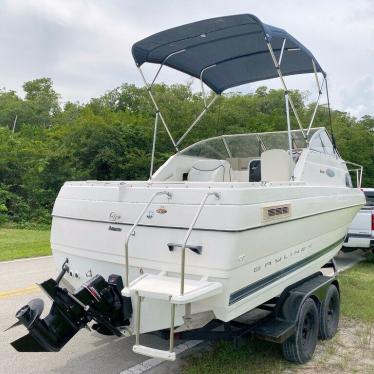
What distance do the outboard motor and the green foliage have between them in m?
10.6

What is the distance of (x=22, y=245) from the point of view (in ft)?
40.2

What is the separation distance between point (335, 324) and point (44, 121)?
4692cm

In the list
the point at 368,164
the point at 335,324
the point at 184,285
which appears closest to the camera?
the point at 184,285

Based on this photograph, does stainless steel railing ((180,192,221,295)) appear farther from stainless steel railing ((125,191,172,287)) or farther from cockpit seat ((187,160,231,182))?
cockpit seat ((187,160,231,182))

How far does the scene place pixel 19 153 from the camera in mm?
21859

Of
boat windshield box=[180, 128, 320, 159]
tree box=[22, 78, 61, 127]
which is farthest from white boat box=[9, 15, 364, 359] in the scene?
tree box=[22, 78, 61, 127]

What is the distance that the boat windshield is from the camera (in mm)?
7035

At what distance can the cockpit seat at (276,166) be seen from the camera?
5.49m

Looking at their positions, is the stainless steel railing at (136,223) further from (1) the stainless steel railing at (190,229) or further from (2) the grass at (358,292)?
(2) the grass at (358,292)

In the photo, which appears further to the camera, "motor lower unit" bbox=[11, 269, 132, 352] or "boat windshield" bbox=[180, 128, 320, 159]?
"boat windshield" bbox=[180, 128, 320, 159]

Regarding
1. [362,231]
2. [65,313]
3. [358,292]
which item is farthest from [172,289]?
[362,231]

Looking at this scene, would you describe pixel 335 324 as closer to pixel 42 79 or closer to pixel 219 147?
pixel 219 147

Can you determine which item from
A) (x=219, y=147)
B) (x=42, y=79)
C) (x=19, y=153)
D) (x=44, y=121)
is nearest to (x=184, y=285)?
(x=219, y=147)

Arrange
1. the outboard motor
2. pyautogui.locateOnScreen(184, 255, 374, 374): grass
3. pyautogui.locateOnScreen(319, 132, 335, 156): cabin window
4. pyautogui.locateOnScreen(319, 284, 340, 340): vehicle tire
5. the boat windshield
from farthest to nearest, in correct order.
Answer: the boat windshield < pyautogui.locateOnScreen(319, 132, 335, 156): cabin window < pyautogui.locateOnScreen(319, 284, 340, 340): vehicle tire < pyautogui.locateOnScreen(184, 255, 374, 374): grass < the outboard motor
